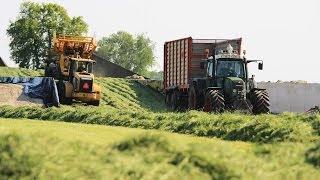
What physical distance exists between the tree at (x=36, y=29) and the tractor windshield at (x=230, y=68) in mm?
54957

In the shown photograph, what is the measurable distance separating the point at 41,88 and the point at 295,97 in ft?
59.9

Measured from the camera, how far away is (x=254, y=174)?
5.71 meters

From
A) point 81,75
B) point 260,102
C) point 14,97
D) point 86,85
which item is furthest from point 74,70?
point 260,102

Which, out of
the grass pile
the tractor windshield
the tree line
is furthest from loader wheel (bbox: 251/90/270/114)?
the tree line

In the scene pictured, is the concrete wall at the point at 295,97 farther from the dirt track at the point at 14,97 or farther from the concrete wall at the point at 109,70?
the concrete wall at the point at 109,70

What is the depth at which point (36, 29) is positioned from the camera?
81.5 meters

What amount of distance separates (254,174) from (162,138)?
1.15m

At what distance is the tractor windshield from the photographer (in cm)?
2338

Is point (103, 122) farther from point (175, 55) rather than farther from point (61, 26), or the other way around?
point (61, 26)

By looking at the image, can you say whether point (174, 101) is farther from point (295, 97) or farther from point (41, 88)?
point (295, 97)

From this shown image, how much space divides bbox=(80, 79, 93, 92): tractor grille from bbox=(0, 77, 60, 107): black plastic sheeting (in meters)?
1.58

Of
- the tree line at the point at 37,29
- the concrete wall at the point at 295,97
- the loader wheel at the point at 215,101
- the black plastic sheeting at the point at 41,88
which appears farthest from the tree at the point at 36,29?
the loader wheel at the point at 215,101

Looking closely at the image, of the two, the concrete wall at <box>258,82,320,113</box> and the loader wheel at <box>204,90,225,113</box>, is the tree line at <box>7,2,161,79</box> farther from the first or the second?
the loader wheel at <box>204,90,225,113</box>

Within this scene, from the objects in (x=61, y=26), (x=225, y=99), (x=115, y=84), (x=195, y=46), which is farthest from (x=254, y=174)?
(x=61, y=26)
